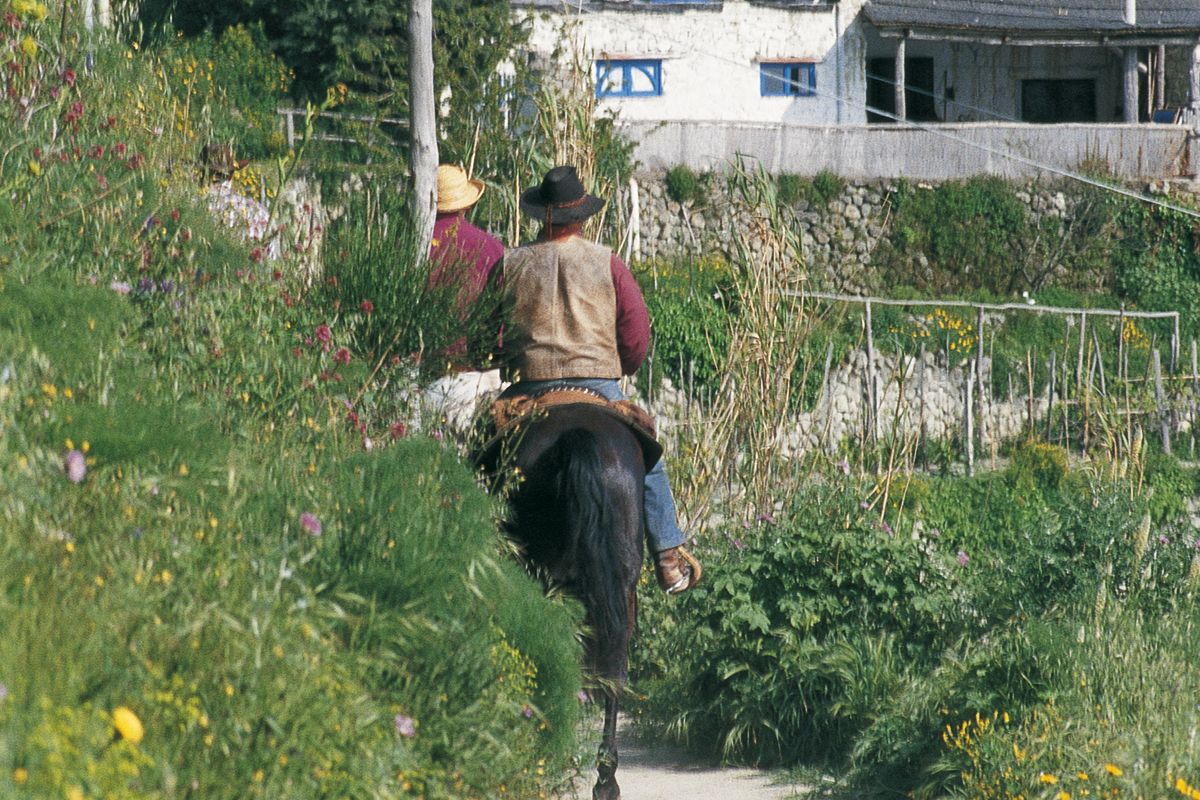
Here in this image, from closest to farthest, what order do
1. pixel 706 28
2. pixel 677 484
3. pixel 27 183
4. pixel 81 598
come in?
pixel 81 598, pixel 27 183, pixel 677 484, pixel 706 28

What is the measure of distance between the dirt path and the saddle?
124 cm

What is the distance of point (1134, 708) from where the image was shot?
5.19m

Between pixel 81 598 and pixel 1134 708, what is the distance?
11.2ft

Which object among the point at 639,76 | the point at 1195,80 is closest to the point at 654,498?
the point at 639,76

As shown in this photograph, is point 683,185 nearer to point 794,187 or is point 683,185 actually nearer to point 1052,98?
point 794,187

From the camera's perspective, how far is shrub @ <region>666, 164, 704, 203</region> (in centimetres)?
2458

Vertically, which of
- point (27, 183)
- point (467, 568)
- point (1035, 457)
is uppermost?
point (27, 183)

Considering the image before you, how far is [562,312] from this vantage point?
254 inches

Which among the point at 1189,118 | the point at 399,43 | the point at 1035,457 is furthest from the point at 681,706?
the point at 1189,118

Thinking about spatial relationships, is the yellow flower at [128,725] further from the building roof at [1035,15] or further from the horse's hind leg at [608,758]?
the building roof at [1035,15]

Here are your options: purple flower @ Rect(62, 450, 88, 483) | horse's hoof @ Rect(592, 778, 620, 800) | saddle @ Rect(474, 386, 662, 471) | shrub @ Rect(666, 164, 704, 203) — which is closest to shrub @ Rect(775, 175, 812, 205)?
shrub @ Rect(666, 164, 704, 203)

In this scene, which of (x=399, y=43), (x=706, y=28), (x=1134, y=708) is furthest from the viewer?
(x=706, y=28)

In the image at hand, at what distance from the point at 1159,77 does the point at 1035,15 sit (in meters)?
2.73

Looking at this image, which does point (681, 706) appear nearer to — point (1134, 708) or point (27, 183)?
point (1134, 708)
